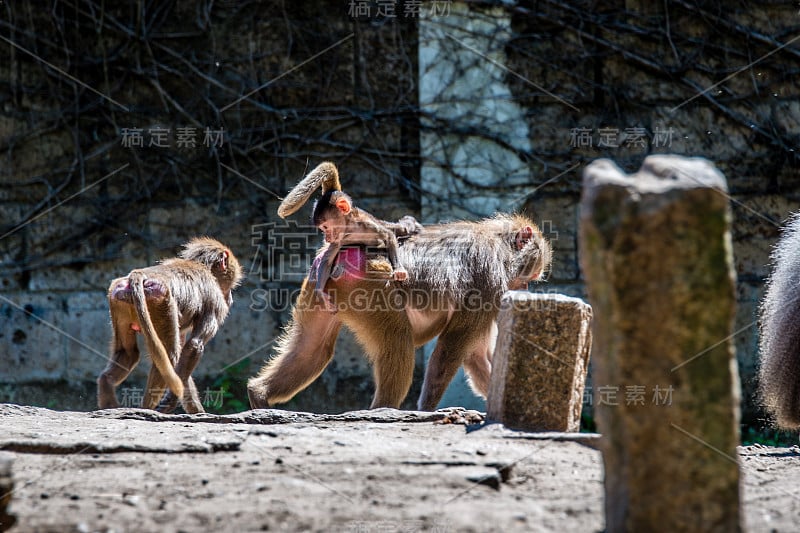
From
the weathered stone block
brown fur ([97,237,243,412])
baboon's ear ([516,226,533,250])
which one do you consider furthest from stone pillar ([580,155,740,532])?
the weathered stone block

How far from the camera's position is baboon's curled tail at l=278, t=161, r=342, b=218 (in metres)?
5.19

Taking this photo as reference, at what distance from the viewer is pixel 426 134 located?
841 cm

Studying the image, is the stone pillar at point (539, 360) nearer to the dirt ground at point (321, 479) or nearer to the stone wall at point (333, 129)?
the dirt ground at point (321, 479)

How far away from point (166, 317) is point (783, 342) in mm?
3787

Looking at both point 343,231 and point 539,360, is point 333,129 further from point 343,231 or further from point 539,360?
point 539,360

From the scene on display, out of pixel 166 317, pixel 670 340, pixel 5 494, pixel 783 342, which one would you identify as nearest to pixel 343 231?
pixel 166 317

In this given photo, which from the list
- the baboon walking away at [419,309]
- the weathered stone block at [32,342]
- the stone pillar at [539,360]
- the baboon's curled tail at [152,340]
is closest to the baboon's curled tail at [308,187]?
the baboon walking away at [419,309]

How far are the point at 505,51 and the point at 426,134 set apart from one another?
1002 millimetres

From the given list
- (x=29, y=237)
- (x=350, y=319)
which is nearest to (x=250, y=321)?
(x=29, y=237)

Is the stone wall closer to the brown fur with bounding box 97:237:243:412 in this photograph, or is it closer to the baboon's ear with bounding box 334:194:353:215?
the brown fur with bounding box 97:237:243:412

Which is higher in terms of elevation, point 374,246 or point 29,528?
point 374,246

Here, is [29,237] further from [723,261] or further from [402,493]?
[723,261]

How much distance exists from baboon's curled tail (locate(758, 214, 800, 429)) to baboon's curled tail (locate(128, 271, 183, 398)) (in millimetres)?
3316

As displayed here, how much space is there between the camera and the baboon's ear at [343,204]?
5.36 metres
